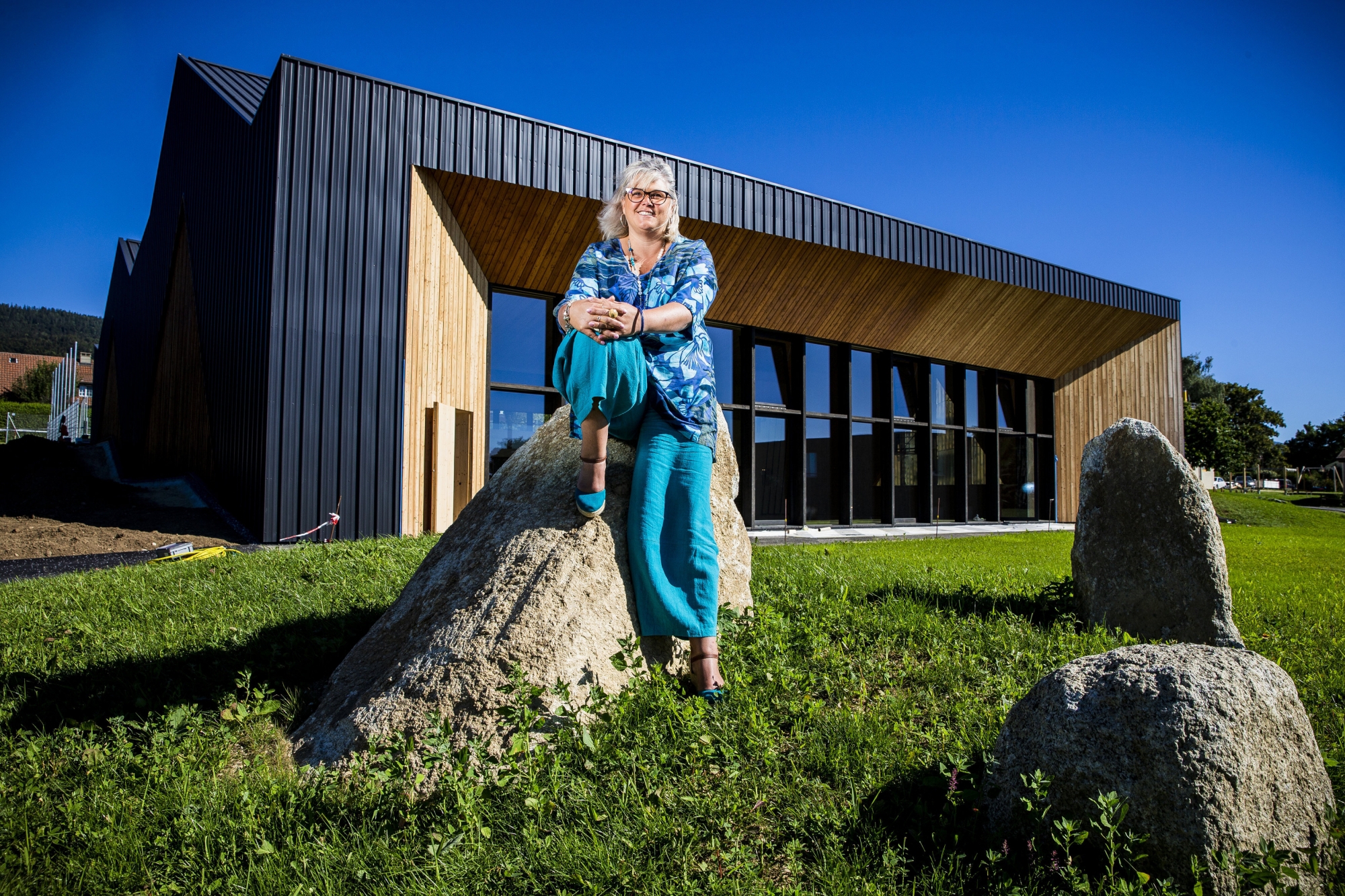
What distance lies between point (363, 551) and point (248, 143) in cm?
730

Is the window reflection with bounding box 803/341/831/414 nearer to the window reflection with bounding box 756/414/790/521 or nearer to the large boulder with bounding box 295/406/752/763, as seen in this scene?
the window reflection with bounding box 756/414/790/521

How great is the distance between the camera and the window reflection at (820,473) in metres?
15.5

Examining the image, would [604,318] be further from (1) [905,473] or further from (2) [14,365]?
(2) [14,365]

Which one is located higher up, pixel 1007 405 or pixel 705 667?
pixel 1007 405

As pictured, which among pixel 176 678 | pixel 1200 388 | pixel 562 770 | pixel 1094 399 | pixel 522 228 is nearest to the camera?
pixel 562 770

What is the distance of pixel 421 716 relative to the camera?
2.56 metres

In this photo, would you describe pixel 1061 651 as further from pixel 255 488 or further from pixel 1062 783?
pixel 255 488

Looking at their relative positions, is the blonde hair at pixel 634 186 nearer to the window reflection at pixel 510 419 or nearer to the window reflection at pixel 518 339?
the window reflection at pixel 510 419

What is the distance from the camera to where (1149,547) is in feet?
14.4

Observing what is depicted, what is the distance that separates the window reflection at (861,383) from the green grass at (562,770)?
1191cm

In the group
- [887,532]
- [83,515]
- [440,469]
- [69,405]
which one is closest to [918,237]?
[887,532]

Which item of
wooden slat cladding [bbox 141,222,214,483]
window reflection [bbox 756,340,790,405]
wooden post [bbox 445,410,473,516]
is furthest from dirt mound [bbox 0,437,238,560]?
window reflection [bbox 756,340,790,405]

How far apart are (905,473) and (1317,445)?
73.3 meters

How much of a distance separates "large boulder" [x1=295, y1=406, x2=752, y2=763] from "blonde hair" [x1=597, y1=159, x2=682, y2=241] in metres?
0.89
